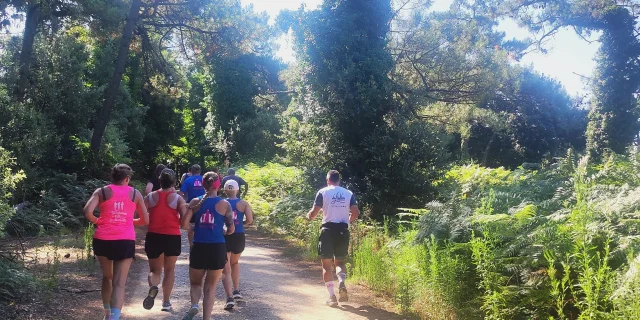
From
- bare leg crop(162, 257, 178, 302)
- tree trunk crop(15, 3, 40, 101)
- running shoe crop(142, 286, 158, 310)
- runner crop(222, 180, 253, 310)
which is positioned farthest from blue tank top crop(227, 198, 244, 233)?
tree trunk crop(15, 3, 40, 101)

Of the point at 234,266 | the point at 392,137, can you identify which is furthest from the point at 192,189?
the point at 392,137

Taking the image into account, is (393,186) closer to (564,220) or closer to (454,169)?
(454,169)

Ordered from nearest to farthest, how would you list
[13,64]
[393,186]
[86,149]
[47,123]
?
[393,186] < [13,64] < [47,123] < [86,149]

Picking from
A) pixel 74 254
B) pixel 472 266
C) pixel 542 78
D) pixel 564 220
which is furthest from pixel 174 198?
pixel 542 78

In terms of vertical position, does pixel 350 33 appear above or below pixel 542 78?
below

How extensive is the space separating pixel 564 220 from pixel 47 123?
655 inches

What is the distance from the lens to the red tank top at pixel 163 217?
22.7 feet

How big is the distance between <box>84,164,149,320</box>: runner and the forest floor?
887 mm

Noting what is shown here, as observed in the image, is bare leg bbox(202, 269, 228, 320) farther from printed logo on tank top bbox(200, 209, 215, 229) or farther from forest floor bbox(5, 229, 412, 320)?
forest floor bbox(5, 229, 412, 320)

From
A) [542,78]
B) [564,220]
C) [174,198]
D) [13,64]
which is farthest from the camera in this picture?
[542,78]

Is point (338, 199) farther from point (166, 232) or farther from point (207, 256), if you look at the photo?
point (166, 232)

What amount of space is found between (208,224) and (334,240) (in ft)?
8.10

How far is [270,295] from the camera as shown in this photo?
8930mm

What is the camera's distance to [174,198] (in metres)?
6.92
